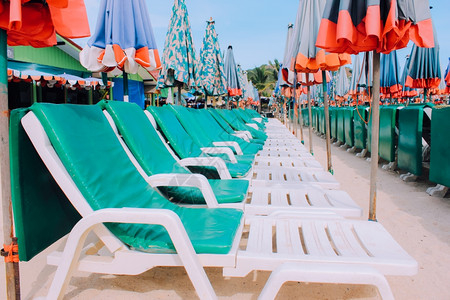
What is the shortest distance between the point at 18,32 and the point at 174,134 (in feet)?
7.01

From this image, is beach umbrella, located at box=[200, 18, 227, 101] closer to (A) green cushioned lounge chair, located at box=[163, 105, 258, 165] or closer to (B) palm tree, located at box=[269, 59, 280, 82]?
(A) green cushioned lounge chair, located at box=[163, 105, 258, 165]

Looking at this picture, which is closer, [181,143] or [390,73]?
[181,143]

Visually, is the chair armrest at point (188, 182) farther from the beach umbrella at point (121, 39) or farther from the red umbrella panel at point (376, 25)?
the beach umbrella at point (121, 39)

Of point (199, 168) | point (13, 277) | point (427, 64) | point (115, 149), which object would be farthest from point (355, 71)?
point (13, 277)

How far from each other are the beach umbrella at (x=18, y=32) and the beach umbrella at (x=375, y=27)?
5.46ft

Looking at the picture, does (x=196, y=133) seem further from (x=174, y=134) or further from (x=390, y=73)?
(x=390, y=73)

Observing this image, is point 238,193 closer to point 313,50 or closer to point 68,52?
point 313,50

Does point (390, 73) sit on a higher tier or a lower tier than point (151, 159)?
higher

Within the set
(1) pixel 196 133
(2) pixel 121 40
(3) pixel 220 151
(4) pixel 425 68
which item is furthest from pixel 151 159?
(4) pixel 425 68

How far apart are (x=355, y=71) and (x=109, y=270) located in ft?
45.0

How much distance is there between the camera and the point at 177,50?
222 inches

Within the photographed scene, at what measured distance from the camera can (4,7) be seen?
154 cm

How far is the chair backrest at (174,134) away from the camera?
12.1 ft

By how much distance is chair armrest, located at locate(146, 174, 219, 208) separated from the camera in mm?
2443
